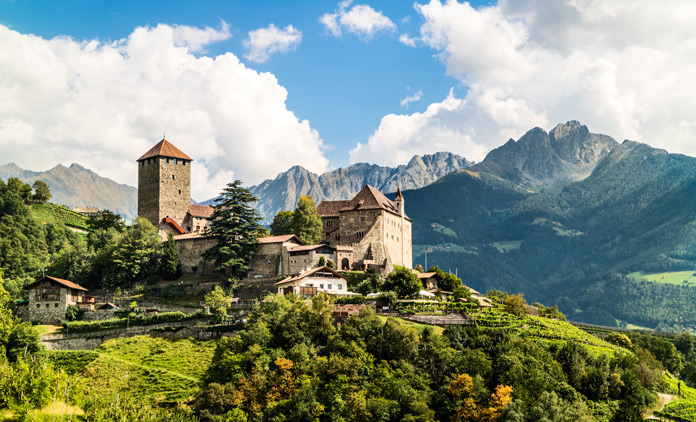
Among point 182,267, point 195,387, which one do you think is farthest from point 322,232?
point 195,387

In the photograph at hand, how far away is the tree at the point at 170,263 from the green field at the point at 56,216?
28489 mm

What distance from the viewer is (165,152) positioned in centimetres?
9412

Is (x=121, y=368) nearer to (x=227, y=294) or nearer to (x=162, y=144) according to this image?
(x=227, y=294)

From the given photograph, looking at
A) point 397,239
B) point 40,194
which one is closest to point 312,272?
point 397,239

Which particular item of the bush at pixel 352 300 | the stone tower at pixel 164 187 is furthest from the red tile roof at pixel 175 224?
the bush at pixel 352 300

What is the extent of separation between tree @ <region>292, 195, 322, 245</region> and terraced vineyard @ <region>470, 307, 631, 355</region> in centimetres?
2593

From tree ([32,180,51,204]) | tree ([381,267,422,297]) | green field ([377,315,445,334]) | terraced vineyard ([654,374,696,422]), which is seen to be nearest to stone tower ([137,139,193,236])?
tree ([32,180,51,204])

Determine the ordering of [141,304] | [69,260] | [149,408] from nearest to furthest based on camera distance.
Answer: [149,408]
[141,304]
[69,260]

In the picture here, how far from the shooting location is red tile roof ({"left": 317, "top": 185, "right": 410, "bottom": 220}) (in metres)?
81.6

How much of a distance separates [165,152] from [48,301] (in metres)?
33.5

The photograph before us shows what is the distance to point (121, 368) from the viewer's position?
181 ft

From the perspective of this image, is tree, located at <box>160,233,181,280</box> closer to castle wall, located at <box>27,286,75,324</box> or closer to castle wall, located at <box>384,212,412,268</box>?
castle wall, located at <box>27,286,75,324</box>

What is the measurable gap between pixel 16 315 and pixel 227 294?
21669mm

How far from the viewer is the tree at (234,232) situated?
253ft
